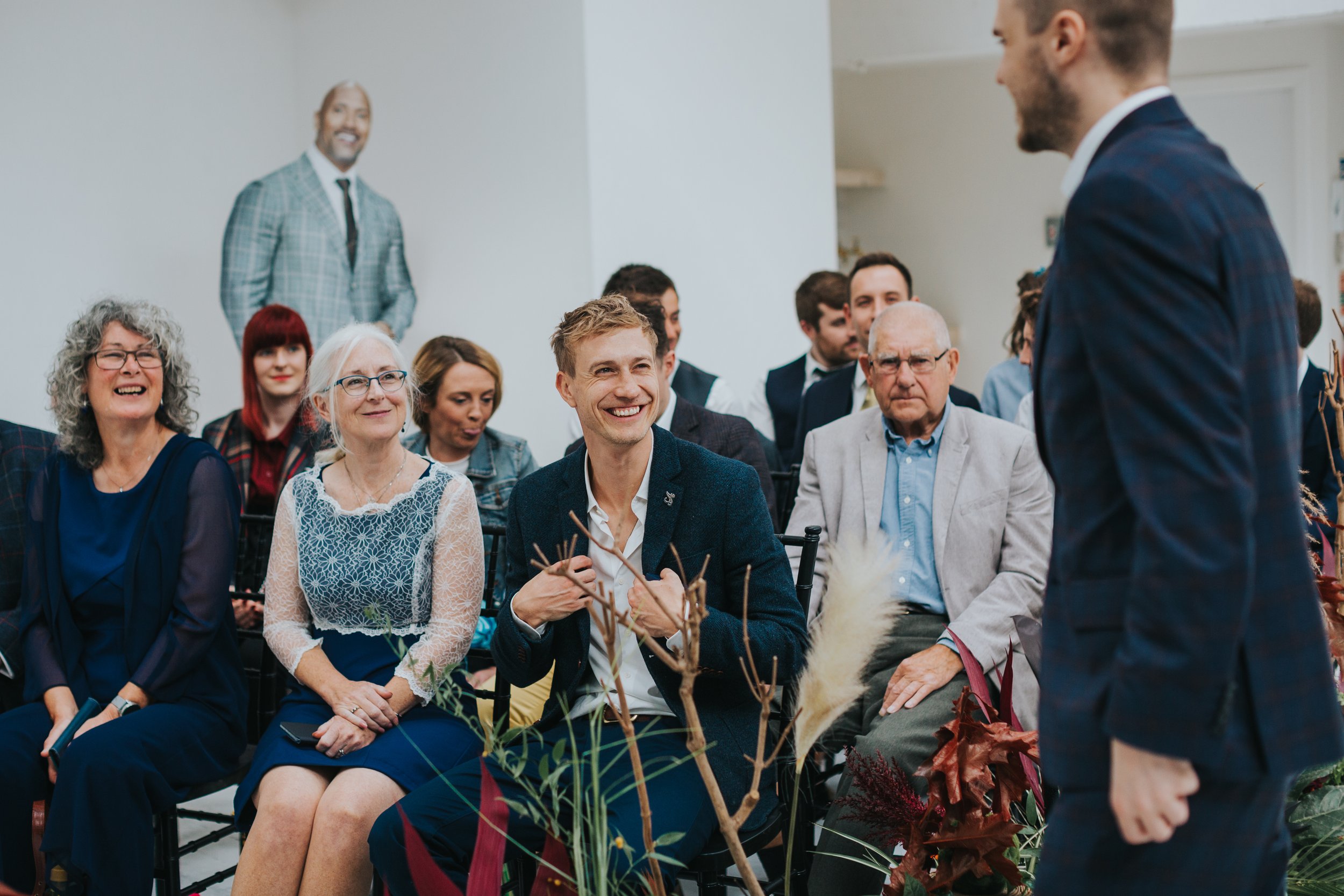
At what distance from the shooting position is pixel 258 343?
3693 mm

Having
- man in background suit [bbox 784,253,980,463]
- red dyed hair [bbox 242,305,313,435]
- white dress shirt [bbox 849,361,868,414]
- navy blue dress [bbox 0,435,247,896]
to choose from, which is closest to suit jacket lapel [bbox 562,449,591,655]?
navy blue dress [bbox 0,435,247,896]

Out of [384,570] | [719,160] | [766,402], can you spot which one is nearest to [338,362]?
[384,570]

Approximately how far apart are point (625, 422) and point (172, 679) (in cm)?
122

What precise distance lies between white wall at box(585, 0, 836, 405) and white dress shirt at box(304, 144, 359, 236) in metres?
1.10

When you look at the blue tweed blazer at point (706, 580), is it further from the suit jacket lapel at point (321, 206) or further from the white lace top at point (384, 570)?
the suit jacket lapel at point (321, 206)

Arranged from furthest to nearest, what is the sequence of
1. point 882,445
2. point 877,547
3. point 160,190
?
point 160,190 → point 882,445 → point 877,547

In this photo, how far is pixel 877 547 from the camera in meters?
1.47

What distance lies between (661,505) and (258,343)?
2106 mm

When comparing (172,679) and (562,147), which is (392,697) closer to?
(172,679)

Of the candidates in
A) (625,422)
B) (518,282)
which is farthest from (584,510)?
(518,282)

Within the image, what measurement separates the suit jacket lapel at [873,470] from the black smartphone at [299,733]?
1291 mm

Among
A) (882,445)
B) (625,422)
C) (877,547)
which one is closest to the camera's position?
(877,547)

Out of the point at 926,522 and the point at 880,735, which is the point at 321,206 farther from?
the point at 880,735

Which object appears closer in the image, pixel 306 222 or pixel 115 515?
pixel 115 515
